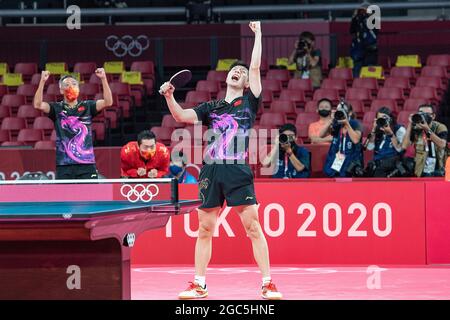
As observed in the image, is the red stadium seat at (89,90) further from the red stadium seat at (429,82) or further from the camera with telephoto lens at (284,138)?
the camera with telephoto lens at (284,138)

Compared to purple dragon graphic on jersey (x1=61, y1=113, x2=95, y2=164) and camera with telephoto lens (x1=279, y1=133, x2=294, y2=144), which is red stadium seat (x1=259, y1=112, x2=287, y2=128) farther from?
purple dragon graphic on jersey (x1=61, y1=113, x2=95, y2=164)

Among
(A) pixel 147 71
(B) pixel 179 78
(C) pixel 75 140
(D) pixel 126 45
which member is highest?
(D) pixel 126 45

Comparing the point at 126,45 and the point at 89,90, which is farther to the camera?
the point at 126,45

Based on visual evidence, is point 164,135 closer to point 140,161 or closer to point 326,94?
point 326,94

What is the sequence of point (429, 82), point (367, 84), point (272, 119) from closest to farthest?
point (272, 119)
point (367, 84)
point (429, 82)

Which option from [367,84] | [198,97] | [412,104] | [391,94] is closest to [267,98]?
[198,97]

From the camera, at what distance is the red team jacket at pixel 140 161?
11.5 meters

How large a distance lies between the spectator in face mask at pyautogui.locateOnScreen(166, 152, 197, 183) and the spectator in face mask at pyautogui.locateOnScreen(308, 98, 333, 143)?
5.99 ft

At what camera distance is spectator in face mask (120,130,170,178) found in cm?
1143

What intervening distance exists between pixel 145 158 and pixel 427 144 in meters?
3.28

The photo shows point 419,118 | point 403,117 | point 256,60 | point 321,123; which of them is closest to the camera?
point 256,60

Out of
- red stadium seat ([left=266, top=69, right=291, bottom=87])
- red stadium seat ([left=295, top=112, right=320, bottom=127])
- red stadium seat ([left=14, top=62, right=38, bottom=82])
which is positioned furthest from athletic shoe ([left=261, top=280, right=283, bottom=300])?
red stadium seat ([left=14, top=62, right=38, bottom=82])

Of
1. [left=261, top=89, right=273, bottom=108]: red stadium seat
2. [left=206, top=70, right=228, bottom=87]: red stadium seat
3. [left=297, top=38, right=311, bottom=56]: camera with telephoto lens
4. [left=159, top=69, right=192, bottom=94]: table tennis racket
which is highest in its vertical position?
[left=297, top=38, right=311, bottom=56]: camera with telephoto lens

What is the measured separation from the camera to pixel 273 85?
57.1 feet
